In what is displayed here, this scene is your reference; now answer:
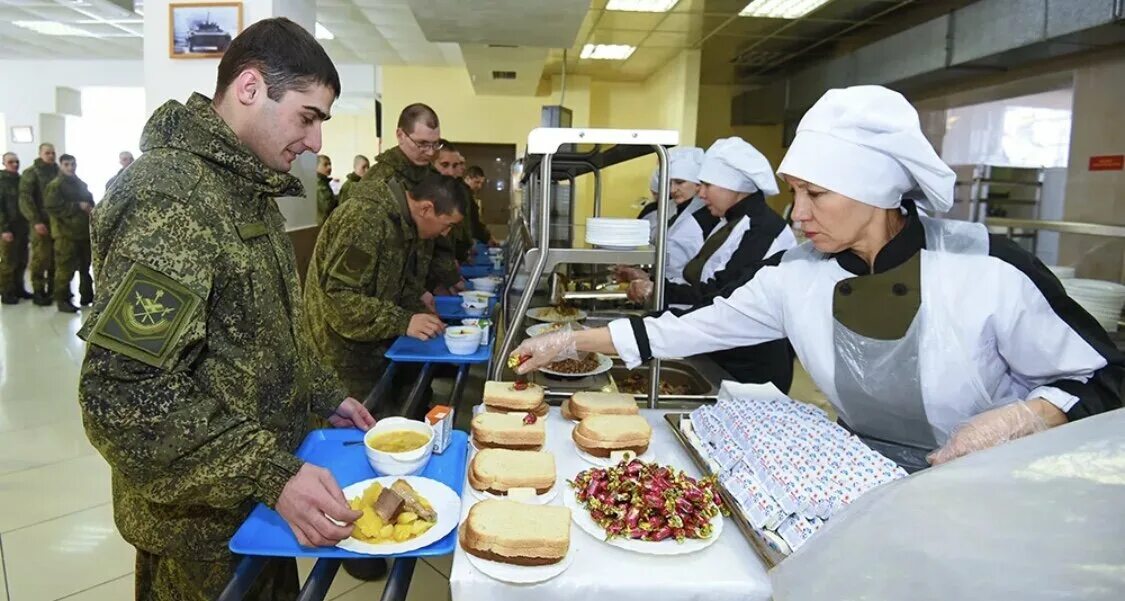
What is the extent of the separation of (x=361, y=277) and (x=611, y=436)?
4.52 feet

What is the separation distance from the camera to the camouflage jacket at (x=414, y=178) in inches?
114

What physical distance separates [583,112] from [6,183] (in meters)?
7.12

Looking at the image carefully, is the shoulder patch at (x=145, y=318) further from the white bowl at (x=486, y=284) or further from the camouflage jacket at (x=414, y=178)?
the white bowl at (x=486, y=284)

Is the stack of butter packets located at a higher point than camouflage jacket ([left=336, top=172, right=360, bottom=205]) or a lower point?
lower

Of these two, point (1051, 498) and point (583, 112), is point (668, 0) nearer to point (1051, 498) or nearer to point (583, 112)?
point (583, 112)

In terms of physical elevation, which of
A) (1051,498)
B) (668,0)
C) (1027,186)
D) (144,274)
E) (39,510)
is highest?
(668,0)

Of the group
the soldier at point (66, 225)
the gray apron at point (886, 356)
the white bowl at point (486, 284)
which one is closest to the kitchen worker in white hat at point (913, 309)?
the gray apron at point (886, 356)

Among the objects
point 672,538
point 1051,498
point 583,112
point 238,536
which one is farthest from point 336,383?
point 583,112

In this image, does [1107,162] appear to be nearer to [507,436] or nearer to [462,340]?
[462,340]

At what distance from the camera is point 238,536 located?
975mm

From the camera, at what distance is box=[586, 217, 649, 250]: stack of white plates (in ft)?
5.83

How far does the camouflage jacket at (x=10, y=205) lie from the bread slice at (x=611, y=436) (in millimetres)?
8601

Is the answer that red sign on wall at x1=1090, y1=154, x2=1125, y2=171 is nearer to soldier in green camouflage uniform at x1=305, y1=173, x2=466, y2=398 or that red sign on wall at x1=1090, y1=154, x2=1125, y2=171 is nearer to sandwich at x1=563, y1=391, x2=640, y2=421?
soldier in green camouflage uniform at x1=305, y1=173, x2=466, y2=398

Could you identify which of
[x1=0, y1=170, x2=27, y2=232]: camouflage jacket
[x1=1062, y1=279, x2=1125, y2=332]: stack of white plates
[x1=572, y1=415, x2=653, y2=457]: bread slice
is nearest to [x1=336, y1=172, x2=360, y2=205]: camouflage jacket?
[x1=572, y1=415, x2=653, y2=457]: bread slice
